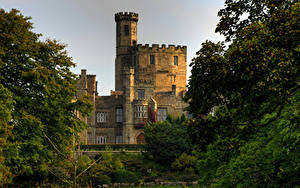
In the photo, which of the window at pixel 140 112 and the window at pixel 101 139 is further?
the window at pixel 101 139

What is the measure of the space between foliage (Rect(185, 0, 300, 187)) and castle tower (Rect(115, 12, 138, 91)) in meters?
52.2

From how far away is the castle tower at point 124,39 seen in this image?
A: 73.2m

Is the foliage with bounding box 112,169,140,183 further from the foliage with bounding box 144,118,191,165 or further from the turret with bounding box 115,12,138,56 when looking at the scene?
the turret with bounding box 115,12,138,56

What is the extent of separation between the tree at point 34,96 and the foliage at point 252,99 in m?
10.2

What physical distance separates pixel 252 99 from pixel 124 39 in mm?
57911

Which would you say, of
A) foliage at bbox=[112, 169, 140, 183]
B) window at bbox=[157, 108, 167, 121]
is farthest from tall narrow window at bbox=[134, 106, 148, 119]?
foliage at bbox=[112, 169, 140, 183]

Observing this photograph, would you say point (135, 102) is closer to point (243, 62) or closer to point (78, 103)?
point (78, 103)

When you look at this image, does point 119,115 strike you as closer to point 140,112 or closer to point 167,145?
point 140,112

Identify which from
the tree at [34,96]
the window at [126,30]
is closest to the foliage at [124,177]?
the tree at [34,96]

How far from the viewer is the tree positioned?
26.8m

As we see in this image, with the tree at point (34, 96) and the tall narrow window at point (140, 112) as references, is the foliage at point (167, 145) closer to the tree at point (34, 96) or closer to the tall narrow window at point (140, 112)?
the tall narrow window at point (140, 112)

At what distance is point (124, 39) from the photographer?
73.3 meters

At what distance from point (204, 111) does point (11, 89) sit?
12518 millimetres

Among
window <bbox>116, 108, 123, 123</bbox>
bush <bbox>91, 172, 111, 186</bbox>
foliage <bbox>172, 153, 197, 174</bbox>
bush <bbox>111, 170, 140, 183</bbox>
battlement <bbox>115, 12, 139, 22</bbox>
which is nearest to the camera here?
bush <bbox>91, 172, 111, 186</bbox>
